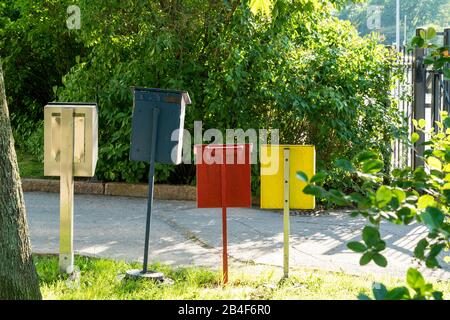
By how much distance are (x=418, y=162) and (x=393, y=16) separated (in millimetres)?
67044

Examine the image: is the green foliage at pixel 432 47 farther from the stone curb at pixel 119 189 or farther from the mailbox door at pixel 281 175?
the stone curb at pixel 119 189

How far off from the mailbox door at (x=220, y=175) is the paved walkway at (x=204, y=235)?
0.90m

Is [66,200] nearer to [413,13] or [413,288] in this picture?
[413,288]

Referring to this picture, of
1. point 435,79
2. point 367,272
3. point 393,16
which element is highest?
point 393,16

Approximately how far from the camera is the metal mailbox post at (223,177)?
6434mm

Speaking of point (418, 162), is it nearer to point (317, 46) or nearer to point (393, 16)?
point (317, 46)

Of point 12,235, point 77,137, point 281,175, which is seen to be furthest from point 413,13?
point 12,235

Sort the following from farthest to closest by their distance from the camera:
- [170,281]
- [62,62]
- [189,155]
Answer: [62,62]
[189,155]
[170,281]

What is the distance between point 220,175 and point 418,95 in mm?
5437

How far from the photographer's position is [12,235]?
5277mm

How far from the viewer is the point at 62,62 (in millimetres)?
14227

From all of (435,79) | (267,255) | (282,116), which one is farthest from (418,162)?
(267,255)

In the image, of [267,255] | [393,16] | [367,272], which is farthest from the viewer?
[393,16]

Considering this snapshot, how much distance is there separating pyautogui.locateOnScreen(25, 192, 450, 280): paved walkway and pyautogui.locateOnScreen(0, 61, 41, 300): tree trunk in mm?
2100
